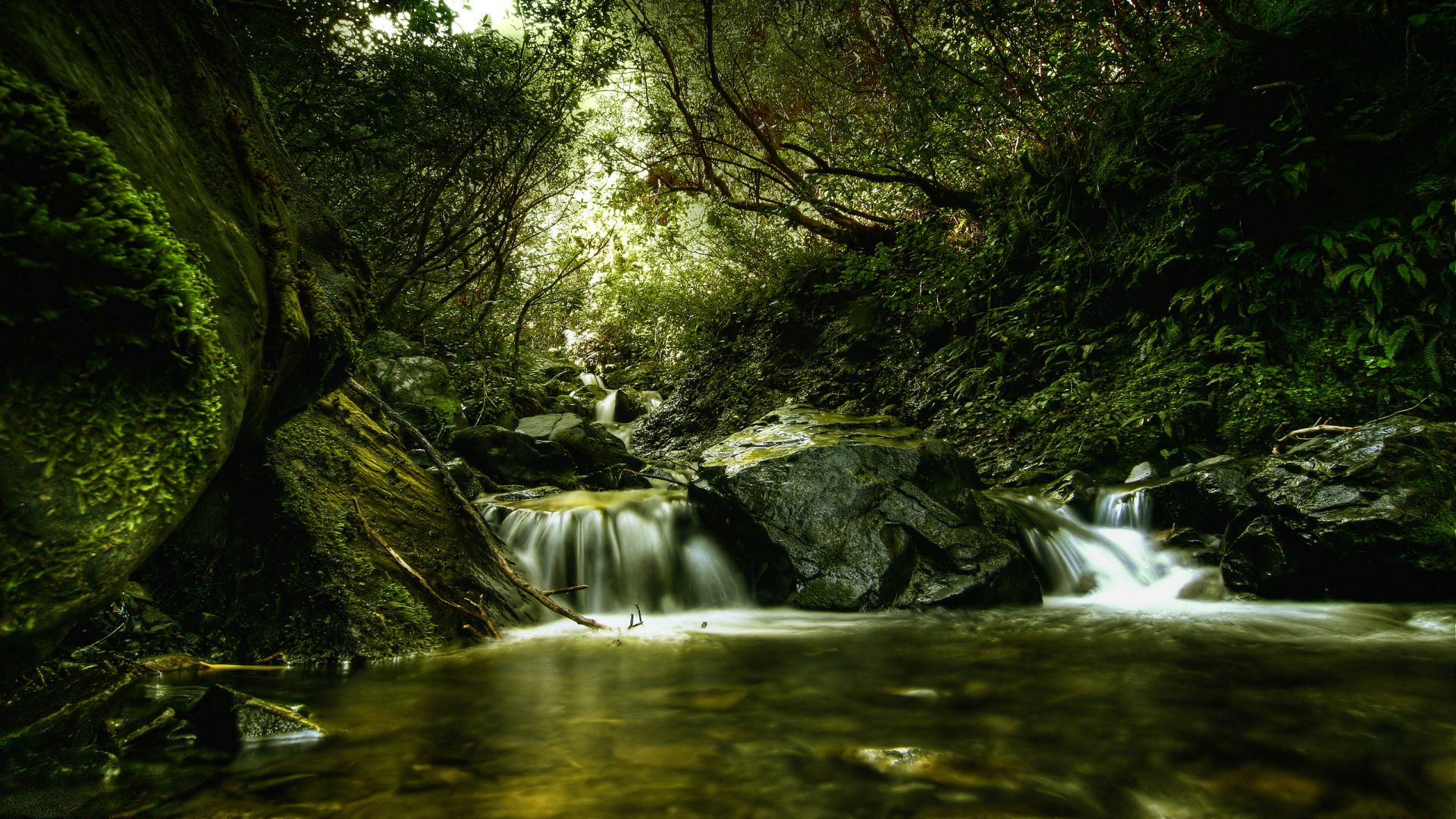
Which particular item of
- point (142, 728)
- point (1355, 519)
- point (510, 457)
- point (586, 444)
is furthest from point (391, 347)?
point (1355, 519)

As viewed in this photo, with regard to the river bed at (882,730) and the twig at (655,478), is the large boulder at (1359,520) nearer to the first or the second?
the river bed at (882,730)

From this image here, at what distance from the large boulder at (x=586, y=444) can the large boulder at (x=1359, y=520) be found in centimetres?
641

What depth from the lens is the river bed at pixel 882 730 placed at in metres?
1.73

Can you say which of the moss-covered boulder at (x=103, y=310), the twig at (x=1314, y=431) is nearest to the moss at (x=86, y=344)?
the moss-covered boulder at (x=103, y=310)

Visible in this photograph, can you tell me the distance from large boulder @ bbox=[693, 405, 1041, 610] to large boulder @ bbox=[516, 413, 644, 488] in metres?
3.03

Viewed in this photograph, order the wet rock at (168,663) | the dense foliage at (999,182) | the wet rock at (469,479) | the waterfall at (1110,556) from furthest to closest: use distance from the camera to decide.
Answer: the wet rock at (469,479) < the dense foliage at (999,182) < the waterfall at (1110,556) < the wet rock at (168,663)

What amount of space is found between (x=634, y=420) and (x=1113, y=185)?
9.67 m

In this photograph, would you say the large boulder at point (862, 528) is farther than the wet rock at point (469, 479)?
No

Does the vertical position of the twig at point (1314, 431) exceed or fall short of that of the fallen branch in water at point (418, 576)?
it exceeds it

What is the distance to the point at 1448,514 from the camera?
3.75 meters

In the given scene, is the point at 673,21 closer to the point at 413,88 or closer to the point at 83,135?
the point at 413,88

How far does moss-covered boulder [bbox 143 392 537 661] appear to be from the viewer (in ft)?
10.2

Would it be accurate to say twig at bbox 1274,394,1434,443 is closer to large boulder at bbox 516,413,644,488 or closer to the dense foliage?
the dense foliage

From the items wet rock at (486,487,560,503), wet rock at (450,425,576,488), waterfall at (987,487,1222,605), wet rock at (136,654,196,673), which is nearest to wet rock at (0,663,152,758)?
wet rock at (136,654,196,673)
